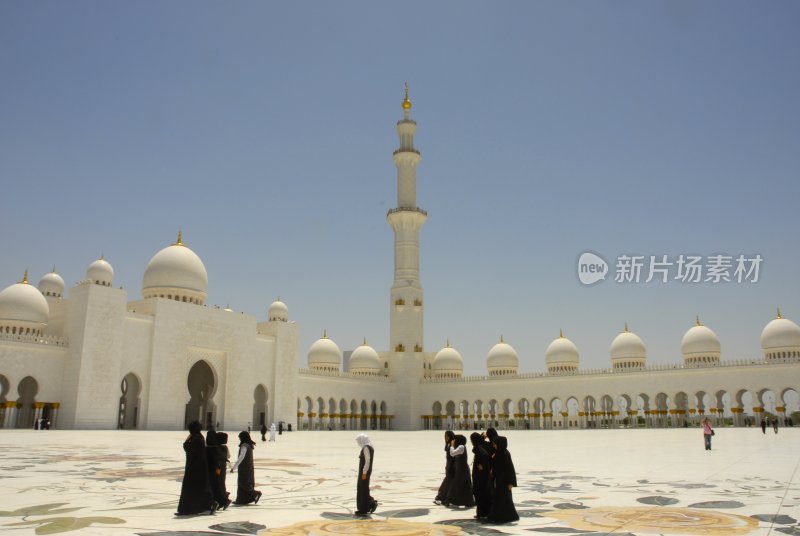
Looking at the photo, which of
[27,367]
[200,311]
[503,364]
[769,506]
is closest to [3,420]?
[27,367]

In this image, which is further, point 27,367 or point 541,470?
point 27,367

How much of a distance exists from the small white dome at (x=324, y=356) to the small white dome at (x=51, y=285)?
55.3ft

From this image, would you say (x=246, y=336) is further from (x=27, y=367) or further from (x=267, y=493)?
(x=267, y=493)

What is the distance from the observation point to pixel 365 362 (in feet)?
150

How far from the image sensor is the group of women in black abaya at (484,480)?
229 inches

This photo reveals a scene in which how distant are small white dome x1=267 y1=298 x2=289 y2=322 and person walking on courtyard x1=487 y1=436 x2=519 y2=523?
113 feet

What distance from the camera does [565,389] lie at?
4069 centimetres

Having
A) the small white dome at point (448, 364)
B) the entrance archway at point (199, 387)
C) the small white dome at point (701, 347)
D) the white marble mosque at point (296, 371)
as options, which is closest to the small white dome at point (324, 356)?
the white marble mosque at point (296, 371)

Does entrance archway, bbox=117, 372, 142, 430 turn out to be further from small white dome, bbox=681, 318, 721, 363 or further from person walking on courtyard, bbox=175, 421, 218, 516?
small white dome, bbox=681, 318, 721, 363

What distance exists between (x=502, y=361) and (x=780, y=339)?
16882 millimetres

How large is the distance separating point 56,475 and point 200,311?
75.6ft

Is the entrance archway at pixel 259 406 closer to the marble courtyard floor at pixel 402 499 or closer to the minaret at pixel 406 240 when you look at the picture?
the minaret at pixel 406 240

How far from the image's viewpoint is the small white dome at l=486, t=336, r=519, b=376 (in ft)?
151
